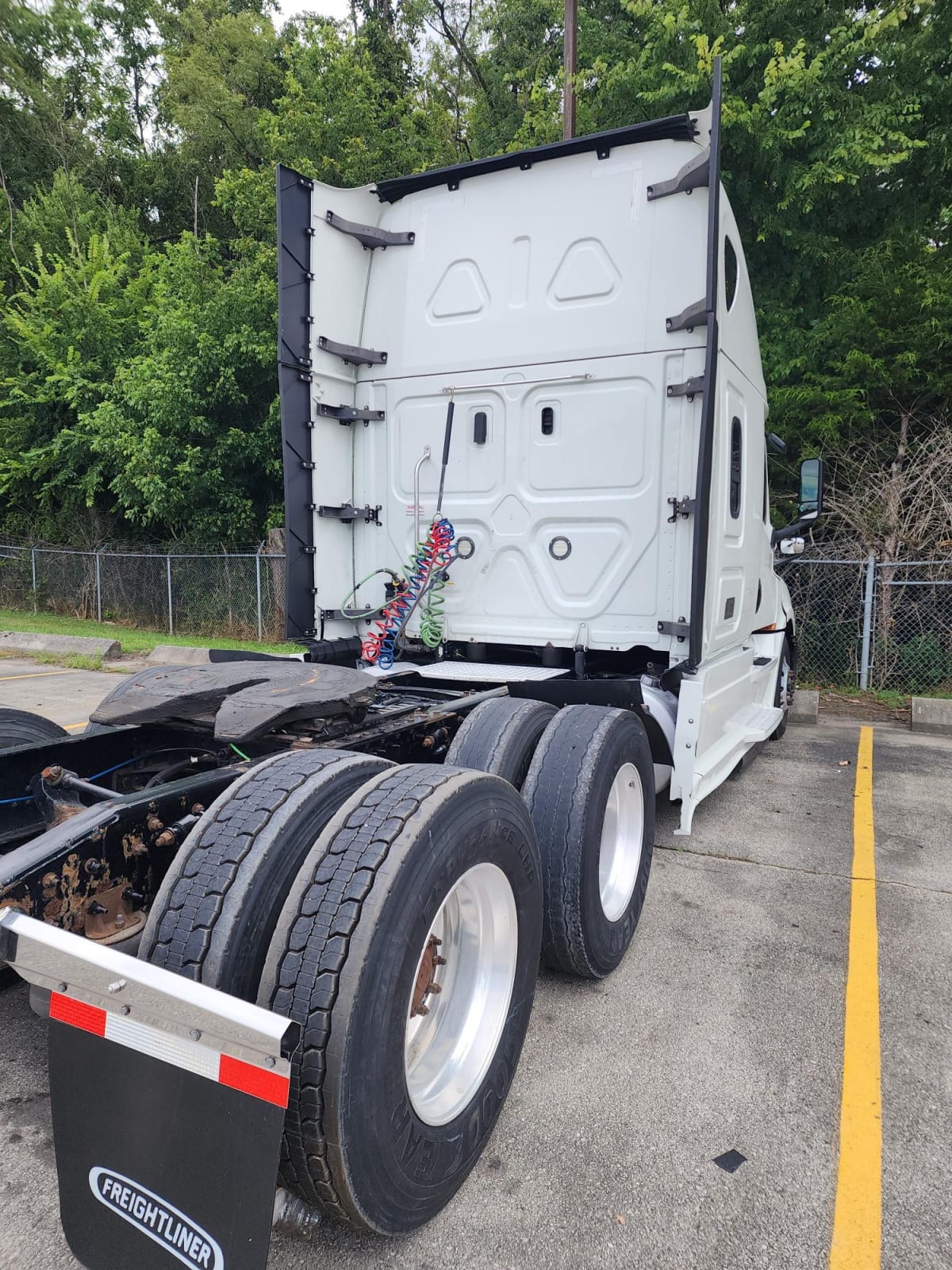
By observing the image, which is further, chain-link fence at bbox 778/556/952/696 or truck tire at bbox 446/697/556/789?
chain-link fence at bbox 778/556/952/696

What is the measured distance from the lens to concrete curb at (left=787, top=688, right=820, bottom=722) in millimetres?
8453

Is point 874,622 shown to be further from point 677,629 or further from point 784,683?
point 677,629

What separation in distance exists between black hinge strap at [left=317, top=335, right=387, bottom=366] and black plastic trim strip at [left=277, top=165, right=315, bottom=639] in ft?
0.41

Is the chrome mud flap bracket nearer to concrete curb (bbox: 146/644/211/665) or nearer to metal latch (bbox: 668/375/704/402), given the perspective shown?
metal latch (bbox: 668/375/704/402)

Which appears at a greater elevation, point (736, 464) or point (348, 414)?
point (348, 414)

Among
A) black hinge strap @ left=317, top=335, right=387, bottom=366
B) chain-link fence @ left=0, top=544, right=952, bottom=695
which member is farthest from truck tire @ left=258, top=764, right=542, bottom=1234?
chain-link fence @ left=0, top=544, right=952, bottom=695

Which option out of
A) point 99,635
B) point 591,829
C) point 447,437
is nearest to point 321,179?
point 99,635

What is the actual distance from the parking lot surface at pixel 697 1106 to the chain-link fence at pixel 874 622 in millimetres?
5983

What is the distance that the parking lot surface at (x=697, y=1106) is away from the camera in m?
1.98

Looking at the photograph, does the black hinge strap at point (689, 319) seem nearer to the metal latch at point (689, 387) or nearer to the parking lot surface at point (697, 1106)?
the metal latch at point (689, 387)

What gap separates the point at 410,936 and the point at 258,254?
1575cm

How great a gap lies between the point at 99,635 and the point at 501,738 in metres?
13.0

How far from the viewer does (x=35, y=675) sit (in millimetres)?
10539

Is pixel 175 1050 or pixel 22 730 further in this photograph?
pixel 22 730
